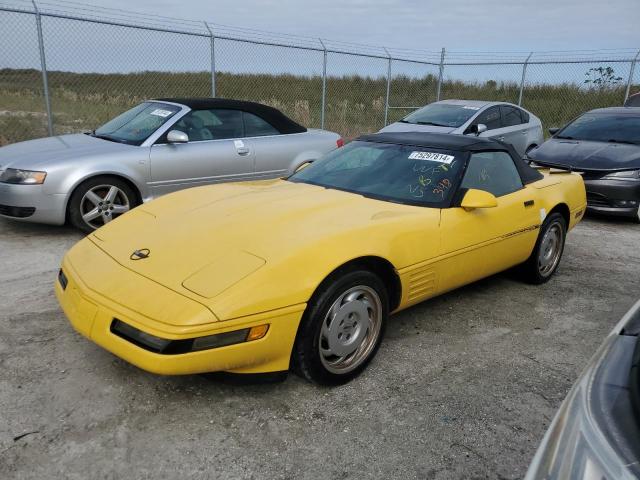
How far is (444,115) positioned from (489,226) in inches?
248

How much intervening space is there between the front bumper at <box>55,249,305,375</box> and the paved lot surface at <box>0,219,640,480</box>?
1.01 feet

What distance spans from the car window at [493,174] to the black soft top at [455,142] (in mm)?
58

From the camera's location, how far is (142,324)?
7.83 feet

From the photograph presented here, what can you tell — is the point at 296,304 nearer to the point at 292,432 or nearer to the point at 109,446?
the point at 292,432

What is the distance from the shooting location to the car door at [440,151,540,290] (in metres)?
3.45

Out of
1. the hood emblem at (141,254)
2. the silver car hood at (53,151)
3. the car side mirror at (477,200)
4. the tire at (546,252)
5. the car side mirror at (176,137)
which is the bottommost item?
the tire at (546,252)

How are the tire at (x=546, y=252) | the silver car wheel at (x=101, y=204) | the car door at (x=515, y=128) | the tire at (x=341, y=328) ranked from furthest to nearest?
the car door at (x=515, y=128)
the silver car wheel at (x=101, y=204)
the tire at (x=546, y=252)
the tire at (x=341, y=328)

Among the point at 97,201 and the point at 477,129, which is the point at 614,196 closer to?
the point at 477,129

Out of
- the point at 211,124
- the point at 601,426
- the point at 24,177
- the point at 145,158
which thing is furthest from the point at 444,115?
the point at 601,426

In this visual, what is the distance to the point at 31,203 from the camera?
16.7 ft

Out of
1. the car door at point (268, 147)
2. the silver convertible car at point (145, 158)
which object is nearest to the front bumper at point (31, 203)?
the silver convertible car at point (145, 158)

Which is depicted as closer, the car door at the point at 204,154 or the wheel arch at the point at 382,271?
the wheel arch at the point at 382,271

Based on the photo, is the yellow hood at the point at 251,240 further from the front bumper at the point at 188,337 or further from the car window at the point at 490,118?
the car window at the point at 490,118

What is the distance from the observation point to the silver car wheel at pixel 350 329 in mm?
2785
